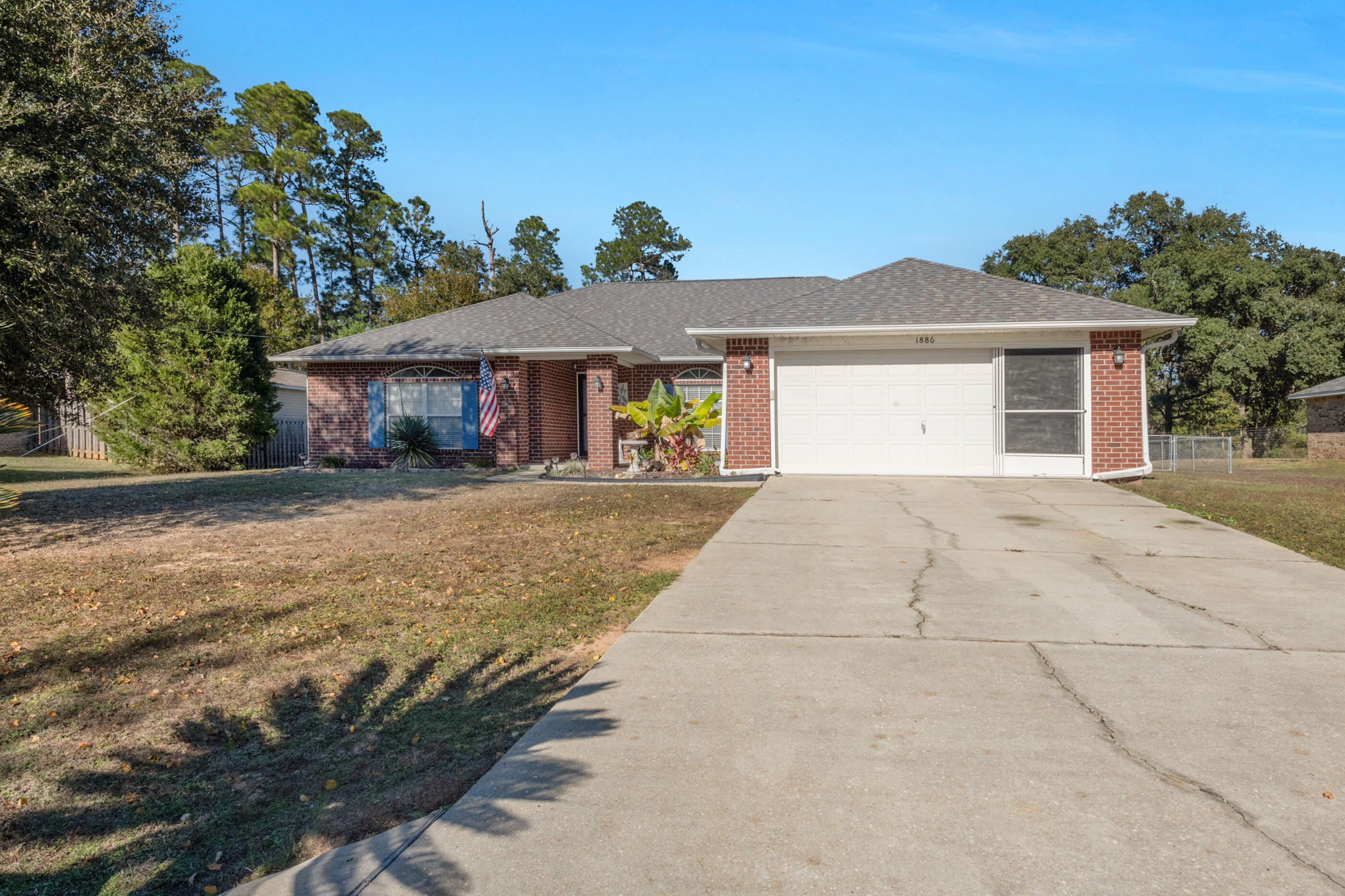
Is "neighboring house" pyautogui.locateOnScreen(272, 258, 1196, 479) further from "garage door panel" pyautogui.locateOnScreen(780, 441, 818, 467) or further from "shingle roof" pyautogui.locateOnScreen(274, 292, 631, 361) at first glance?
"shingle roof" pyautogui.locateOnScreen(274, 292, 631, 361)

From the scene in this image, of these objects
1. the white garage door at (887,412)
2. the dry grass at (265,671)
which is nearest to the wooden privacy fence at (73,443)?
the dry grass at (265,671)

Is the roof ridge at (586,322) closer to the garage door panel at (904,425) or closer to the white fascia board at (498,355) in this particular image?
the white fascia board at (498,355)

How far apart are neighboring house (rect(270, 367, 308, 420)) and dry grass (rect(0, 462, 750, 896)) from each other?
17782 mm

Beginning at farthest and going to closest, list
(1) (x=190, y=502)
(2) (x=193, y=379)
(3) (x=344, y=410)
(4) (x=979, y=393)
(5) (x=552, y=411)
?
(3) (x=344, y=410) < (5) (x=552, y=411) < (2) (x=193, y=379) < (4) (x=979, y=393) < (1) (x=190, y=502)

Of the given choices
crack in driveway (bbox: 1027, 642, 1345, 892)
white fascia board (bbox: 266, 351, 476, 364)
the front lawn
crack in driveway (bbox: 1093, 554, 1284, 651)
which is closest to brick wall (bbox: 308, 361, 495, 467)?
white fascia board (bbox: 266, 351, 476, 364)

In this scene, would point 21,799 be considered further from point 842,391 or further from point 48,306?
point 842,391

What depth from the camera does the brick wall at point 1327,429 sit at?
27.9m

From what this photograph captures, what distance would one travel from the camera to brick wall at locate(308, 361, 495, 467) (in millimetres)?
18828

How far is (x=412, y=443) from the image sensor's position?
18141 millimetres

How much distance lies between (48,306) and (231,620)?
622cm

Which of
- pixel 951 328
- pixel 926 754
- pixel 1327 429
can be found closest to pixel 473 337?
pixel 951 328

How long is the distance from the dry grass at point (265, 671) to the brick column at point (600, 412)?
26.1ft

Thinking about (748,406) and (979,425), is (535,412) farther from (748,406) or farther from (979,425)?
(979,425)

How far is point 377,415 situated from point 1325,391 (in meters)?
32.8
